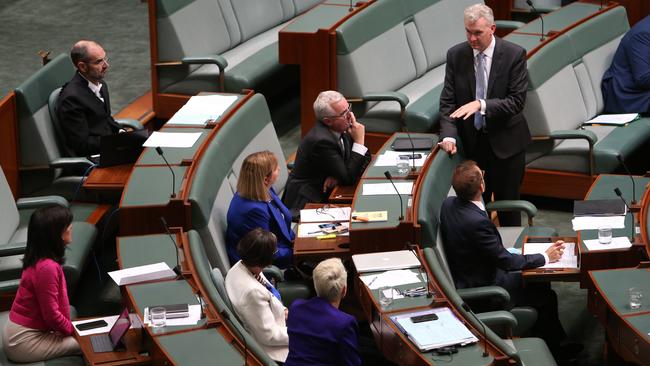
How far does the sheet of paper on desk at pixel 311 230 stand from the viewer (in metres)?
5.67

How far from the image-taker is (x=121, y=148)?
638 centimetres

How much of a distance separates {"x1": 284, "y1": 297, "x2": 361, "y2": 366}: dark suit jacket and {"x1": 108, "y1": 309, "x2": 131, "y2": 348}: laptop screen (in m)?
0.63

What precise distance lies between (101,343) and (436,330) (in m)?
1.30

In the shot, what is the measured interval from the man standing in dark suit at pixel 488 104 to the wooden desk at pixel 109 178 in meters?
1.60

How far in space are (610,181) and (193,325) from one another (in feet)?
8.73

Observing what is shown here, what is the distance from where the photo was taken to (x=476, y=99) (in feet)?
21.0

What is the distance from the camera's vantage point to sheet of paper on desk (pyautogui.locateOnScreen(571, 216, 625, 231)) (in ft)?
18.8

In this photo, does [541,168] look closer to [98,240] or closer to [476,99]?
[476,99]

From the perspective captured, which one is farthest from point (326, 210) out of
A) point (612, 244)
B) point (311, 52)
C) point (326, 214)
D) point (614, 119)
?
point (614, 119)

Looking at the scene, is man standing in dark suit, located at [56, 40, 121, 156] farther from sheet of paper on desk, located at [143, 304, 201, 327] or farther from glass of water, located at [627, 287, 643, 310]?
glass of water, located at [627, 287, 643, 310]

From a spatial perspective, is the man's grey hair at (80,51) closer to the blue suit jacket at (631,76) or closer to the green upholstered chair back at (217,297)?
the green upholstered chair back at (217,297)

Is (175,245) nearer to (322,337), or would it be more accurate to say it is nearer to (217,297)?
(217,297)

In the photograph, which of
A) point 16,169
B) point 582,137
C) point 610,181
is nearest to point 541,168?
point 582,137

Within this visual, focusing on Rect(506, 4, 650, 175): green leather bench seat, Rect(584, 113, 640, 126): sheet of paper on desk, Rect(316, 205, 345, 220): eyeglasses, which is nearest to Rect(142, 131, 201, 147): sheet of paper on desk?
Rect(316, 205, 345, 220): eyeglasses
